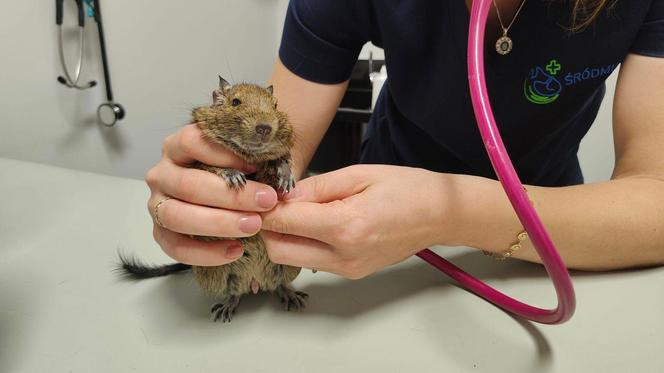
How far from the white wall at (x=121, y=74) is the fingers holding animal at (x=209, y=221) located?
81 centimetres

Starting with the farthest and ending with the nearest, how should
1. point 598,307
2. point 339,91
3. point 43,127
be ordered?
point 43,127 → point 339,91 → point 598,307

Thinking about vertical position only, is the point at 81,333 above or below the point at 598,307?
below

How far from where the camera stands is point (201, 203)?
0.60 metres

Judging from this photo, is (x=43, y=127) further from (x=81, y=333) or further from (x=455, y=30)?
(x=455, y=30)

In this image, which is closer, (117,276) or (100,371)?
(100,371)

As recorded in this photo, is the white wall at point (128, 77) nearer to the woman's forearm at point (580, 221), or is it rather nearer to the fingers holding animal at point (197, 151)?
the fingers holding animal at point (197, 151)

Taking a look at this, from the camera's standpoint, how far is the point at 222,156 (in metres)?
0.63

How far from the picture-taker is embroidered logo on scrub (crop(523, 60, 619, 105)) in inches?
30.5

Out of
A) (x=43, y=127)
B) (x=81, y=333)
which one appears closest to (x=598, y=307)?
(x=81, y=333)

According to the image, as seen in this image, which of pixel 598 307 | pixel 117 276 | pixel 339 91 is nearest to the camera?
pixel 598 307

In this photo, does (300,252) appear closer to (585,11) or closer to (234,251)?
(234,251)

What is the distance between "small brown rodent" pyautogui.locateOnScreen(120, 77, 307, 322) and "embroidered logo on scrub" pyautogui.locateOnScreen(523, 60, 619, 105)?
1.68ft

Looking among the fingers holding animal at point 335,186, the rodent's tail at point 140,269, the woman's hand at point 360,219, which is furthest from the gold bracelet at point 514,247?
the rodent's tail at point 140,269

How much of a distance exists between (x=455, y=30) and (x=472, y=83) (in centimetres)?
33
